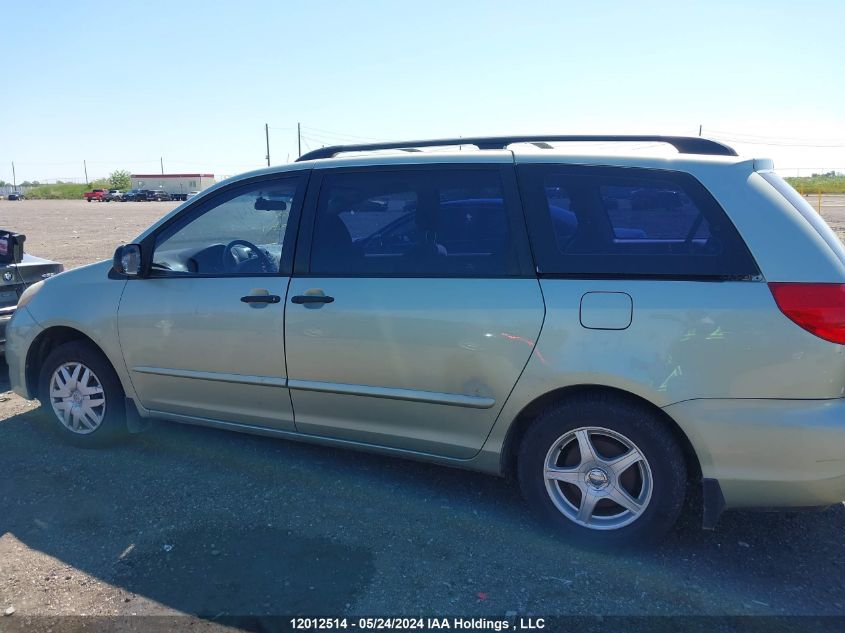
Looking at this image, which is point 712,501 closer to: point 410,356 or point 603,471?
point 603,471

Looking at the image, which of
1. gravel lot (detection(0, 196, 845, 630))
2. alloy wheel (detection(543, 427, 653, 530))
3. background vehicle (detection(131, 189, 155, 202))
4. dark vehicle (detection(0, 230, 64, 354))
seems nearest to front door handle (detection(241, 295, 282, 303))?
gravel lot (detection(0, 196, 845, 630))

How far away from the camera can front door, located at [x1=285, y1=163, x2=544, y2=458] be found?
3.10 metres

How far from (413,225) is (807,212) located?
5.92 ft

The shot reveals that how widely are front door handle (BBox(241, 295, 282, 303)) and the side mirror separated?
777 mm

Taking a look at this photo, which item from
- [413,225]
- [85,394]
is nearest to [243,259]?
[413,225]

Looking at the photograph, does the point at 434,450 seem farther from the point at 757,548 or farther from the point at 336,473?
the point at 757,548

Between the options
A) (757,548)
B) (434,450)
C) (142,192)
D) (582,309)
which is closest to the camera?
(582,309)

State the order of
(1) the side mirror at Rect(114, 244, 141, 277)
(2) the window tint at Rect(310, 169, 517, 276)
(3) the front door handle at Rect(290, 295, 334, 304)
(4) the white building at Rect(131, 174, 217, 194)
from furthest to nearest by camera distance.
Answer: (4) the white building at Rect(131, 174, 217, 194) < (1) the side mirror at Rect(114, 244, 141, 277) < (3) the front door handle at Rect(290, 295, 334, 304) < (2) the window tint at Rect(310, 169, 517, 276)

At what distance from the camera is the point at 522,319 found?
118 inches

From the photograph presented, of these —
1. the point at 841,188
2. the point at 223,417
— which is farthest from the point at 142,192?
the point at 223,417

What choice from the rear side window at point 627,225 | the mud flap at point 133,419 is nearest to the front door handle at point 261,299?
the mud flap at point 133,419

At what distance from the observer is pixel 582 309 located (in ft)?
9.55

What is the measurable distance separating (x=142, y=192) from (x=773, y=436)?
78.5 m

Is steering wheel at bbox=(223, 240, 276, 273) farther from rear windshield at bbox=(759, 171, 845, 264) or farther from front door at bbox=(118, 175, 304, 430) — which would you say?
rear windshield at bbox=(759, 171, 845, 264)
